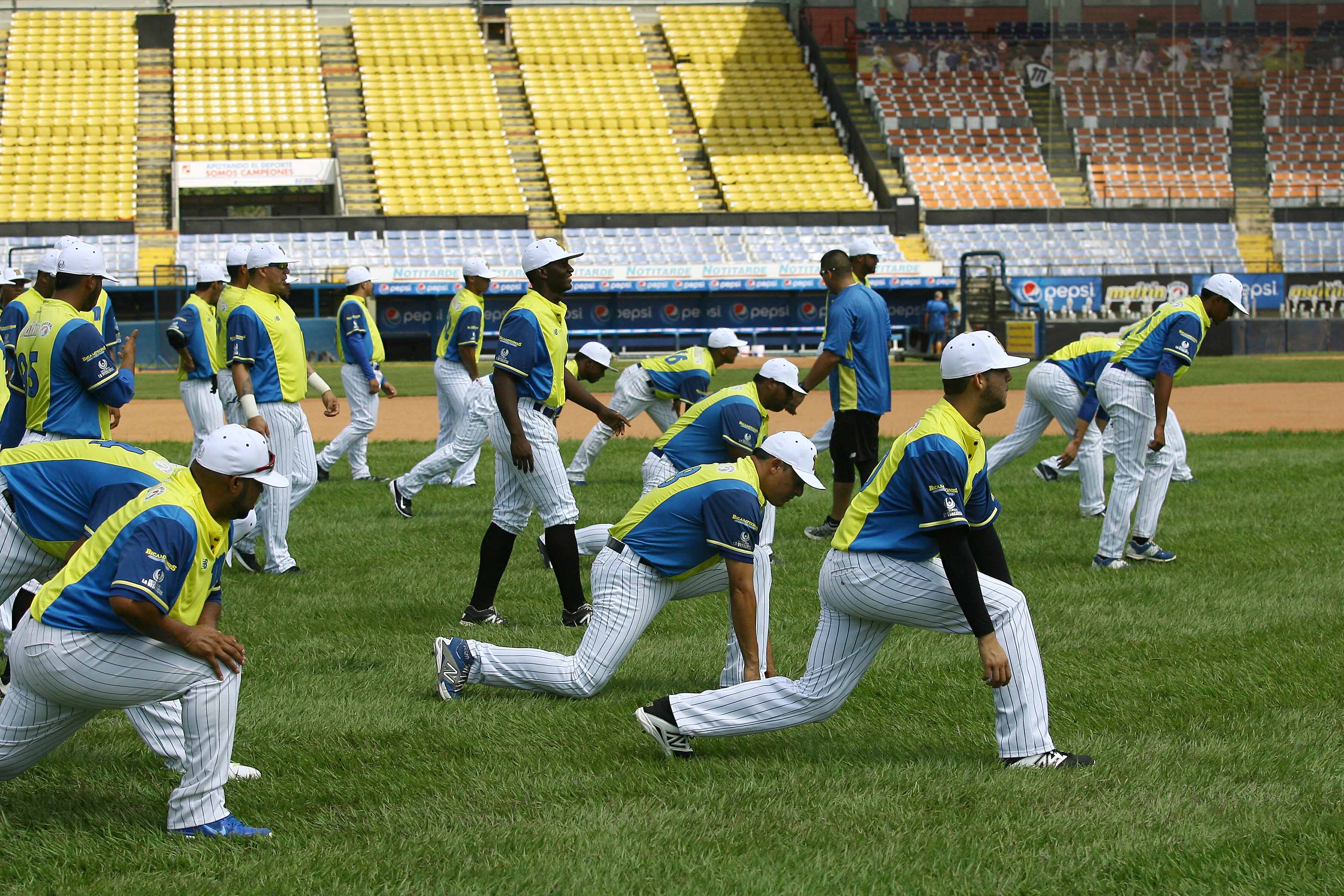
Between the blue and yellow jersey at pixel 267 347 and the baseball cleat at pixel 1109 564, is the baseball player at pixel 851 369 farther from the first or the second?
the blue and yellow jersey at pixel 267 347

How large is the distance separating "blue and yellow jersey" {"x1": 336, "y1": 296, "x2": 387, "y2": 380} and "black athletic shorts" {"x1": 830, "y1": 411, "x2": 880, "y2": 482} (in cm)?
492

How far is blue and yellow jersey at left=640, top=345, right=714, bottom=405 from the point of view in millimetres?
11023

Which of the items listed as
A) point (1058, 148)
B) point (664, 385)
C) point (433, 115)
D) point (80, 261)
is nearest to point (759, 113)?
point (1058, 148)

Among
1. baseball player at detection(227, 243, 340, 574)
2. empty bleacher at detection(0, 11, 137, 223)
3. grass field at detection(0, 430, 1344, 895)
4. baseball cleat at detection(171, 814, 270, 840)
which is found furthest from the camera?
empty bleacher at detection(0, 11, 137, 223)

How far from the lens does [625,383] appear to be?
1240cm

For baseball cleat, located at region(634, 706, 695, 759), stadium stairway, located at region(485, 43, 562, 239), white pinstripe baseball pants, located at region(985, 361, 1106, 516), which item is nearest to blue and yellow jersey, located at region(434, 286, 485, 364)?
white pinstripe baseball pants, located at region(985, 361, 1106, 516)

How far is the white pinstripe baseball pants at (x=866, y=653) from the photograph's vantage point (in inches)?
204

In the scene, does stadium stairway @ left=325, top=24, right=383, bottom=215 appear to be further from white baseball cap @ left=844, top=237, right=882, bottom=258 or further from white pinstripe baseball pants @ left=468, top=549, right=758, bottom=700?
white pinstripe baseball pants @ left=468, top=549, right=758, bottom=700

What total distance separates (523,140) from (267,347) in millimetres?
35562

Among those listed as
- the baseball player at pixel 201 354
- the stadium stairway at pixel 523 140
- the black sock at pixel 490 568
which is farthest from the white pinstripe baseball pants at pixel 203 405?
the stadium stairway at pixel 523 140

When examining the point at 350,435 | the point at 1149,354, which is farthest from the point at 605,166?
the point at 1149,354

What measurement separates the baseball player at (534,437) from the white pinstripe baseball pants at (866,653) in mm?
2378

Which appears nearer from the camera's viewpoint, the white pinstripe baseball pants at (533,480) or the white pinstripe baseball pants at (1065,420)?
the white pinstripe baseball pants at (533,480)

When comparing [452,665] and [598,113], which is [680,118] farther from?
[452,665]
